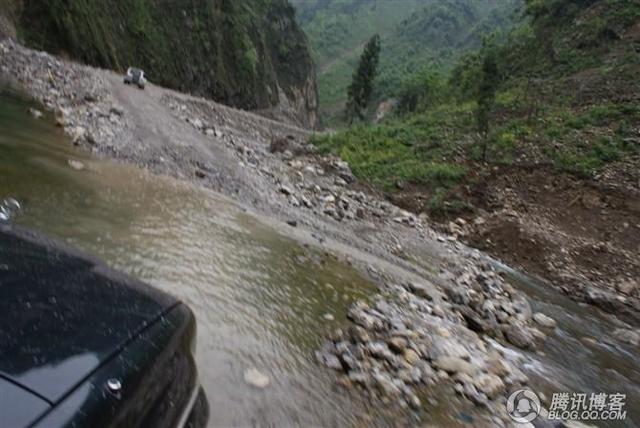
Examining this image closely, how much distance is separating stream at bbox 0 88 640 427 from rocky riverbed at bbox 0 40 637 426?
0.40 metres

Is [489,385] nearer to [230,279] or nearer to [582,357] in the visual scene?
[230,279]

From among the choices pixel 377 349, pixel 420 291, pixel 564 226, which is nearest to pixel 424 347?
pixel 377 349

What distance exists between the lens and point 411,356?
16.2ft

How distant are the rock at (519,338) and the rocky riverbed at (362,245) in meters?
0.02

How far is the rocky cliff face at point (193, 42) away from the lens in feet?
82.0

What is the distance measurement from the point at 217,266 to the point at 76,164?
457 cm

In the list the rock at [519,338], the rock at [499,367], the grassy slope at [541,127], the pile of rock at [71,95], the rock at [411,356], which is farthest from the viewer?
the grassy slope at [541,127]

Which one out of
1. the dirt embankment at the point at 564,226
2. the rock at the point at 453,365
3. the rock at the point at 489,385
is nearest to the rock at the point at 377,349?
the rock at the point at 453,365

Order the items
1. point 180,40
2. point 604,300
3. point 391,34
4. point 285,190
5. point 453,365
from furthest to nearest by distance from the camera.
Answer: point 391,34 < point 180,40 < point 285,190 < point 604,300 < point 453,365

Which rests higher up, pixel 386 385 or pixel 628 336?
pixel 628 336

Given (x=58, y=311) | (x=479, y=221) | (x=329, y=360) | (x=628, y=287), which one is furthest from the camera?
(x=479, y=221)

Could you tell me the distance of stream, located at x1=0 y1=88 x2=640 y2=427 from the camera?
3.94m

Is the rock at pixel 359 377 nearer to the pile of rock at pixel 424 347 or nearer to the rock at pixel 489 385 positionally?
the pile of rock at pixel 424 347

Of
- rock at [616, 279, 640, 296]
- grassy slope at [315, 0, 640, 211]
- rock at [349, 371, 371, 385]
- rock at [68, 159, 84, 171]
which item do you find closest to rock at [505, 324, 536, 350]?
rock at [349, 371, 371, 385]
